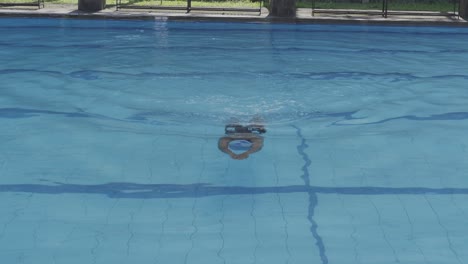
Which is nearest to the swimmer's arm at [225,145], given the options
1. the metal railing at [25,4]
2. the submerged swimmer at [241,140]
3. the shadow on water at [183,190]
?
the submerged swimmer at [241,140]

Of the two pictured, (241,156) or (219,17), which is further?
(219,17)

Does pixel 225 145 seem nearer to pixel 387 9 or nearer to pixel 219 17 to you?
pixel 219 17

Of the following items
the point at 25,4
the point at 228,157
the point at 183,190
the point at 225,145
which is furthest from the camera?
the point at 25,4

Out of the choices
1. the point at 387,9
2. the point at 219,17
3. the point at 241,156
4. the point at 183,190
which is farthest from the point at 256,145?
the point at 387,9

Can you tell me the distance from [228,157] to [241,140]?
16.3 inches

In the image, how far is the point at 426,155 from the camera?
5.54m

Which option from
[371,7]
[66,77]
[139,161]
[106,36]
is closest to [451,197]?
[139,161]

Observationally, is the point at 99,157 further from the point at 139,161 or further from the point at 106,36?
the point at 106,36

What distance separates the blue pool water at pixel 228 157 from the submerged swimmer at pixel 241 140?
9cm

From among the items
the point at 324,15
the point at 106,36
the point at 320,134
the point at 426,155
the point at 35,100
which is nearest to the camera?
the point at 426,155

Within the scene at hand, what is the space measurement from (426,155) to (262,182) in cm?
150

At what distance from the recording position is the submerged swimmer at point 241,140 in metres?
5.46

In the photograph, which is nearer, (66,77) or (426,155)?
(426,155)

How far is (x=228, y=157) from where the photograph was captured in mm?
5352
